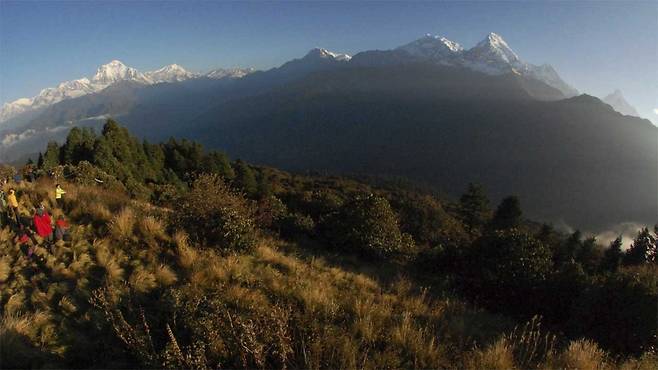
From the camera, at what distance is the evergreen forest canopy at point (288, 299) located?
14.2ft

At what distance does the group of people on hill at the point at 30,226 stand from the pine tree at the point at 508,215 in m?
50.9

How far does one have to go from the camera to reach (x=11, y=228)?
7035 millimetres

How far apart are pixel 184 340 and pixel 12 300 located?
274 centimetres

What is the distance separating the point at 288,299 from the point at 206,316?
154 centimetres

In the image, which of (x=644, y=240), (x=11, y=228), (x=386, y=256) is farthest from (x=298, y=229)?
(x=644, y=240)

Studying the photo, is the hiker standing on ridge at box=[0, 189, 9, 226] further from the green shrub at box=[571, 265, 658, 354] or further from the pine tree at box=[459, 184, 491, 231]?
the pine tree at box=[459, 184, 491, 231]

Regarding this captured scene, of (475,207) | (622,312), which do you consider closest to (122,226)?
(622,312)

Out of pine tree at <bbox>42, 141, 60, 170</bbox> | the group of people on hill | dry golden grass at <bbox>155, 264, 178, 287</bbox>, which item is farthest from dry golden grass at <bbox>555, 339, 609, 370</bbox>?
pine tree at <bbox>42, 141, 60, 170</bbox>

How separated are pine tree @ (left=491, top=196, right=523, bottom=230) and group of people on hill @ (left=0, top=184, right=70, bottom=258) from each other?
50.9 metres

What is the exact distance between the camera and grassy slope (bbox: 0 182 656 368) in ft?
13.9

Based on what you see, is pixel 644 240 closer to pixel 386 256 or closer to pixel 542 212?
pixel 386 256

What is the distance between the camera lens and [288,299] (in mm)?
5777

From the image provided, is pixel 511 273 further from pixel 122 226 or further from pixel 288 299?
pixel 122 226

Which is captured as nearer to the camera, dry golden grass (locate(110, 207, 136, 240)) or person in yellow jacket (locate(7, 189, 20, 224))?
dry golden grass (locate(110, 207, 136, 240))
